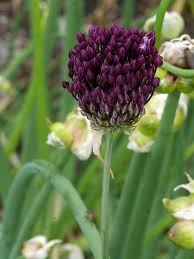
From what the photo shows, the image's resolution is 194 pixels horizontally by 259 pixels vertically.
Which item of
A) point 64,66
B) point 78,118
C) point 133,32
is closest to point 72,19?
point 64,66

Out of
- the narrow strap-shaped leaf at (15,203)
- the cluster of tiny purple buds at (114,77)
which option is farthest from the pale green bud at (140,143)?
the cluster of tiny purple buds at (114,77)

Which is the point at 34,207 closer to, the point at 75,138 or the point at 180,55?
the point at 75,138

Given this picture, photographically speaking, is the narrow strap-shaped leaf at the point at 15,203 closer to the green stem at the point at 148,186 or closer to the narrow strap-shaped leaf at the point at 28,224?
the narrow strap-shaped leaf at the point at 28,224

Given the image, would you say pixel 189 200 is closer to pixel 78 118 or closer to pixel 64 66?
pixel 78 118

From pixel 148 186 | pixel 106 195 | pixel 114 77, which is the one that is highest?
pixel 114 77

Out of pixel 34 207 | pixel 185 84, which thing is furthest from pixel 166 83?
A: pixel 34 207

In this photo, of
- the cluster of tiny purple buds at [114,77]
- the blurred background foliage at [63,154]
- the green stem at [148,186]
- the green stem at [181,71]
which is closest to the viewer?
the cluster of tiny purple buds at [114,77]

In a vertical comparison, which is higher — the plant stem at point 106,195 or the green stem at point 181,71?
the green stem at point 181,71
